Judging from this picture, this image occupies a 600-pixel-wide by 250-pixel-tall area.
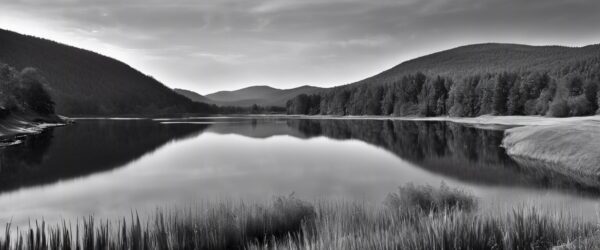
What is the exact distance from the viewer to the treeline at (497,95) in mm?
108938

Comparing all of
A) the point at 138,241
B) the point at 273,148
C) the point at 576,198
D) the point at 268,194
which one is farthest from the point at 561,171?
the point at 273,148

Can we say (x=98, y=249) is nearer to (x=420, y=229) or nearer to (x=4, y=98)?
(x=420, y=229)

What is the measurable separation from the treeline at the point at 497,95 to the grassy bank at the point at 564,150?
74427 mm

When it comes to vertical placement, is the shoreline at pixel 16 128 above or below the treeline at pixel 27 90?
below

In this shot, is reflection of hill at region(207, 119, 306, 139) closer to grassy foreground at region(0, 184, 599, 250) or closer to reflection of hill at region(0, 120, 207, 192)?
reflection of hill at region(0, 120, 207, 192)

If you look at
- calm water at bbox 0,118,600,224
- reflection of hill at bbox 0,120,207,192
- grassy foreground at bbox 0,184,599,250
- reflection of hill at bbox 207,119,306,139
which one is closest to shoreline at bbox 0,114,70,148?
reflection of hill at bbox 0,120,207,192

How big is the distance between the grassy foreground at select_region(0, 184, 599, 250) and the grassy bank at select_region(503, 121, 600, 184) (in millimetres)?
17128

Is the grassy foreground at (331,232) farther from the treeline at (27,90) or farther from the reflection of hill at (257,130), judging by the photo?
the treeline at (27,90)

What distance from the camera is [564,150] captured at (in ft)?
112

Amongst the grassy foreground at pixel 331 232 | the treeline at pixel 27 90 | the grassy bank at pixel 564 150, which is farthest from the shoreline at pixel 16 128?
the grassy bank at pixel 564 150


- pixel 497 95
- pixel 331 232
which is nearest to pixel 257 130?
pixel 497 95

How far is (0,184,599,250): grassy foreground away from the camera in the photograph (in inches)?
412

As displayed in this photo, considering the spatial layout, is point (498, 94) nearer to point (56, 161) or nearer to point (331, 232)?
point (56, 161)

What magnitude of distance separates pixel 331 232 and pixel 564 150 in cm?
2965
